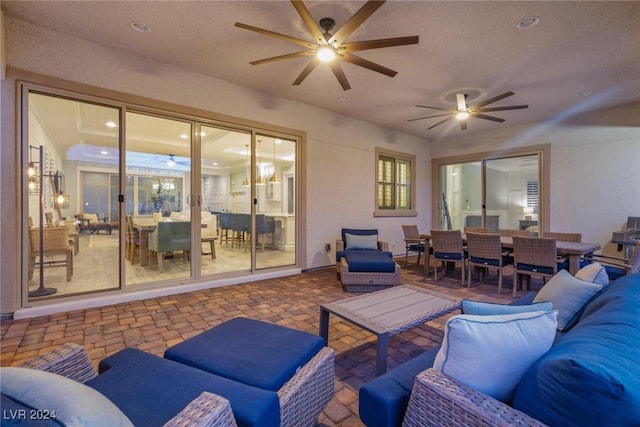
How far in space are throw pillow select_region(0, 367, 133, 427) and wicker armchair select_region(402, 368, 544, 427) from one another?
91cm

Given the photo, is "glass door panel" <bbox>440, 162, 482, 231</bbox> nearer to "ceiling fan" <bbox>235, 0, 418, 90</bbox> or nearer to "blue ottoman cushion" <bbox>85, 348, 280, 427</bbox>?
"ceiling fan" <bbox>235, 0, 418, 90</bbox>

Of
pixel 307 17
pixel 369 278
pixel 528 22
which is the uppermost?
pixel 528 22

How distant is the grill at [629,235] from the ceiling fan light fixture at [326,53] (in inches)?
217

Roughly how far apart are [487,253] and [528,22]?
113 inches

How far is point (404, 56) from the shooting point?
3494mm

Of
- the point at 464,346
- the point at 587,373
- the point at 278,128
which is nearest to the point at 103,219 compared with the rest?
the point at 278,128

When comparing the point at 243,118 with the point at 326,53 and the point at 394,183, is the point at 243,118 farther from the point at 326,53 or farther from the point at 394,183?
the point at 394,183

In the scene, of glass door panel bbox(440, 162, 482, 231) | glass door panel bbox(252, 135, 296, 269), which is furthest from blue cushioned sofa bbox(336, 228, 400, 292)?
glass door panel bbox(440, 162, 482, 231)

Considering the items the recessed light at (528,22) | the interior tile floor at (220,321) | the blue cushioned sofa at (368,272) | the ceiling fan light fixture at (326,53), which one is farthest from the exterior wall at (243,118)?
the recessed light at (528,22)

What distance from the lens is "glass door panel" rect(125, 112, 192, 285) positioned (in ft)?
13.0

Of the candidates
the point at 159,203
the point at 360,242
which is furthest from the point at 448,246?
the point at 159,203

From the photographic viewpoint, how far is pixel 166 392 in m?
1.09

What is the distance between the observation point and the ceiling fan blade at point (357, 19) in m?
2.07

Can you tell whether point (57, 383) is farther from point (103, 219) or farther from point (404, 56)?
point (404, 56)
